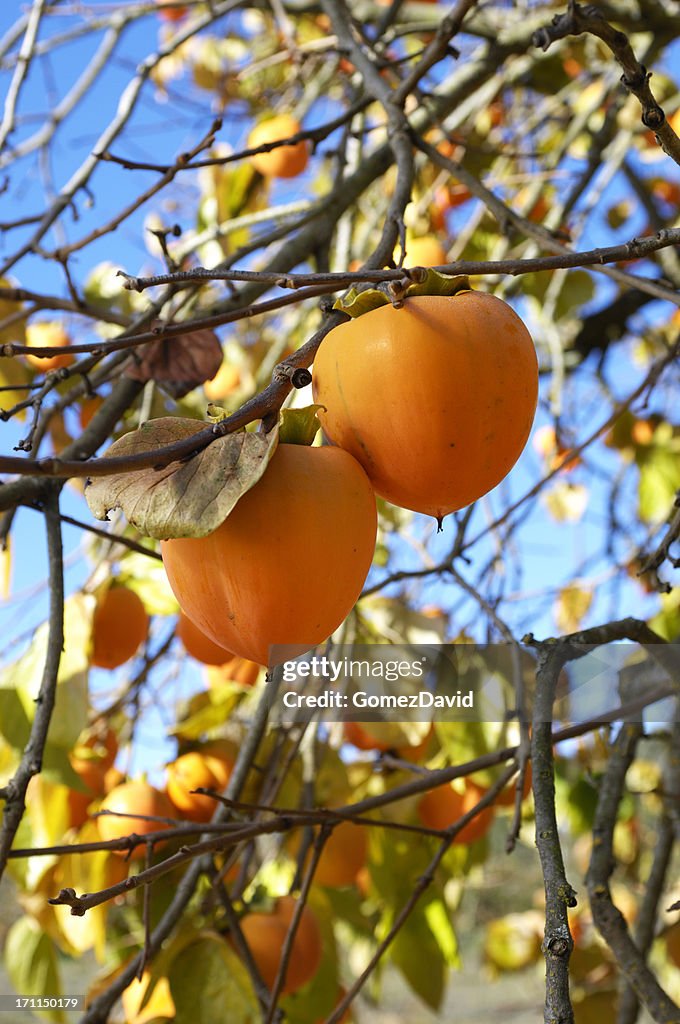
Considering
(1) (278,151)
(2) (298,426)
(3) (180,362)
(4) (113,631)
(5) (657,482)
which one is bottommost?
(2) (298,426)

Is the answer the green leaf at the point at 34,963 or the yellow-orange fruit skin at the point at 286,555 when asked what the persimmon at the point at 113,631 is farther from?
the yellow-orange fruit skin at the point at 286,555

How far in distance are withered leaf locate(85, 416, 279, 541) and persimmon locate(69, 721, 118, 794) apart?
76 centimetres

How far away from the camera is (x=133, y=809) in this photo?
1293mm

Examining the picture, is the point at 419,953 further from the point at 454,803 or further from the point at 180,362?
the point at 180,362

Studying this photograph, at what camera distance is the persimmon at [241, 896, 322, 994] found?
1.28 meters

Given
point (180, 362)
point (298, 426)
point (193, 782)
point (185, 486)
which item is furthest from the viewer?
point (193, 782)

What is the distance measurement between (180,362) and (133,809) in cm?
60

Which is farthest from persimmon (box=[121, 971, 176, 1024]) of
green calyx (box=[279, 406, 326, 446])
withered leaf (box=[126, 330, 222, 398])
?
green calyx (box=[279, 406, 326, 446])

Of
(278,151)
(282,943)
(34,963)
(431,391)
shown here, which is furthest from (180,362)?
(278,151)

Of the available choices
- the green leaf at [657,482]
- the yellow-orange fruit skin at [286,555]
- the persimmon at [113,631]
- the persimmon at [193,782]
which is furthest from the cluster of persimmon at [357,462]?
the green leaf at [657,482]

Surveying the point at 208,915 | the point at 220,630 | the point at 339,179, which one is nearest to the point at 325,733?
the point at 208,915

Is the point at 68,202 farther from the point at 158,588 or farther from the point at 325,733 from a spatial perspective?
the point at 325,733

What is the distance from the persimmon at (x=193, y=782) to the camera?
135 centimetres

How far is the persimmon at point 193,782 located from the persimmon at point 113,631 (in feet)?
0.70
